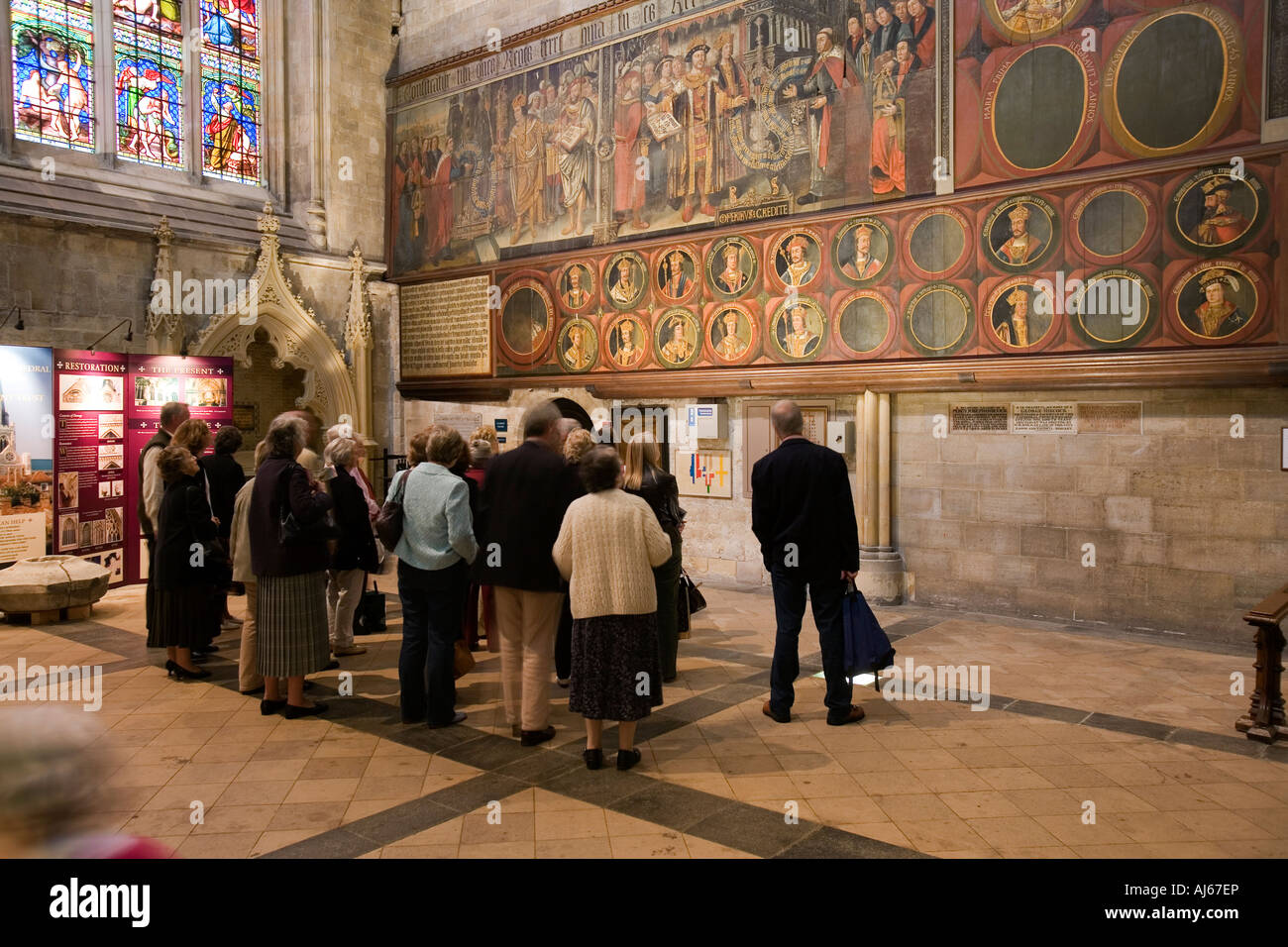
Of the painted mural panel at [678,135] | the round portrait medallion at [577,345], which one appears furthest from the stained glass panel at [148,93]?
the round portrait medallion at [577,345]

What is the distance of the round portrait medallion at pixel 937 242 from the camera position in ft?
27.8

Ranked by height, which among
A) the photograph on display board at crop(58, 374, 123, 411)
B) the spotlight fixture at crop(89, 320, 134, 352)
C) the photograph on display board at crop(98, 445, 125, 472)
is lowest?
the photograph on display board at crop(98, 445, 125, 472)

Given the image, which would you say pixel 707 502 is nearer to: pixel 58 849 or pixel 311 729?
pixel 311 729

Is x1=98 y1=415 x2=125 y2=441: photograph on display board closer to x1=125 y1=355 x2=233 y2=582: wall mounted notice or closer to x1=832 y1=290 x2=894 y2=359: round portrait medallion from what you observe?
x1=125 y1=355 x2=233 y2=582: wall mounted notice

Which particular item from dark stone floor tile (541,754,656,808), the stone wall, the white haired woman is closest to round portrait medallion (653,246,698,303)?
the stone wall

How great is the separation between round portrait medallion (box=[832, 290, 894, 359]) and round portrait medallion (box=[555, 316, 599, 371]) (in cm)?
319

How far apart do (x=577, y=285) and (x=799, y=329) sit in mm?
3123

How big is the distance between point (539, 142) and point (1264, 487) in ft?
27.8

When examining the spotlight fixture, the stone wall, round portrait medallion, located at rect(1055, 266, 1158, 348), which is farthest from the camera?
the spotlight fixture

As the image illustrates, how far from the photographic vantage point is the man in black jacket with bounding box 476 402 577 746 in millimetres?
4852

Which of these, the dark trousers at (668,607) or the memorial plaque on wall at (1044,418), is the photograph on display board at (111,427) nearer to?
the dark trousers at (668,607)

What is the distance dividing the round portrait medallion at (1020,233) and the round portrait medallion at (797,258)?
5.35ft

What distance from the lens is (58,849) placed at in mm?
1247

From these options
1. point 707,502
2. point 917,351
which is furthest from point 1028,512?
point 707,502
